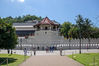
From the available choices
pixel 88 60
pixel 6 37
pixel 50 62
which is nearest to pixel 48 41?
pixel 6 37

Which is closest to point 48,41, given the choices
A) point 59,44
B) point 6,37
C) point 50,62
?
point 59,44

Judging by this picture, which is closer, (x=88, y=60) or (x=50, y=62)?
(x=50, y=62)

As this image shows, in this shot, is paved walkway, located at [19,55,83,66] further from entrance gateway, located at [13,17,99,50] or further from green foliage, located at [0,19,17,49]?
entrance gateway, located at [13,17,99,50]

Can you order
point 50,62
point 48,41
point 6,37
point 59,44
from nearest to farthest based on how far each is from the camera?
point 50,62 < point 6,37 < point 59,44 < point 48,41

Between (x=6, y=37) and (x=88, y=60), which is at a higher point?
(x=6, y=37)

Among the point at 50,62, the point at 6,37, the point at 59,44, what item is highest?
the point at 6,37

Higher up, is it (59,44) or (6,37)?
(6,37)

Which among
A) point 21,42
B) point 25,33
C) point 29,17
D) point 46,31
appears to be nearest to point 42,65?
point 21,42

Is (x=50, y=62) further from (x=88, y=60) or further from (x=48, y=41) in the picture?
(x=48, y=41)

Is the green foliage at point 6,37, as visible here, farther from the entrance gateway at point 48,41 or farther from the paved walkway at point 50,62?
the entrance gateway at point 48,41

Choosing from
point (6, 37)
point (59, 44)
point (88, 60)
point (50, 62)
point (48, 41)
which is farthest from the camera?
point (48, 41)

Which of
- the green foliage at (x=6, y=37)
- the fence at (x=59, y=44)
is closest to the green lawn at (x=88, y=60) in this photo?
the green foliage at (x=6, y=37)

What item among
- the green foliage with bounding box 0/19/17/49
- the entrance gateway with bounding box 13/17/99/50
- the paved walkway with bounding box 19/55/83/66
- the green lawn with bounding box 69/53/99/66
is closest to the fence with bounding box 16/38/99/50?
the entrance gateway with bounding box 13/17/99/50

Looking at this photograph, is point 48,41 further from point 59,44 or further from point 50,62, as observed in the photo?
point 50,62
